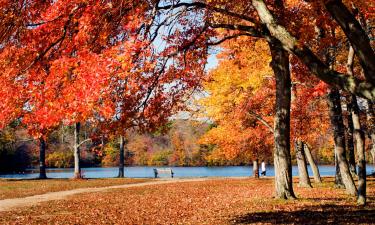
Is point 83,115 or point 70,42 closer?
point 83,115

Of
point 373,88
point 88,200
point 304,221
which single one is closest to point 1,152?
point 88,200

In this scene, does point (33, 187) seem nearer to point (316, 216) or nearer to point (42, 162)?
point (42, 162)

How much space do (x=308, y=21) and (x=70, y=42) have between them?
11209 millimetres

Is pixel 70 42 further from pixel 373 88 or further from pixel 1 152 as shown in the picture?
pixel 1 152

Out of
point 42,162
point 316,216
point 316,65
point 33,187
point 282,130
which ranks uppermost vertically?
point 316,65

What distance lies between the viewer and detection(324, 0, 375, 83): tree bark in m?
7.22

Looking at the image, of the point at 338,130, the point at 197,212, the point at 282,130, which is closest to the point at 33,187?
the point at 197,212

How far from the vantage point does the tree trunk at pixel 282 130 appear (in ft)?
55.4

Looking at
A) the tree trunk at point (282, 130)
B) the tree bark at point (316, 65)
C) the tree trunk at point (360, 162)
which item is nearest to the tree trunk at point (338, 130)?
the tree trunk at point (282, 130)

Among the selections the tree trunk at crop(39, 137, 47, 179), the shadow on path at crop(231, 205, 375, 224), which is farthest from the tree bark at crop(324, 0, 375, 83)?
the tree trunk at crop(39, 137, 47, 179)

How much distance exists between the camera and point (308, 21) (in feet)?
60.3

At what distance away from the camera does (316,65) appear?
26.3 feet

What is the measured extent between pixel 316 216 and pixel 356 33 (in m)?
7.19

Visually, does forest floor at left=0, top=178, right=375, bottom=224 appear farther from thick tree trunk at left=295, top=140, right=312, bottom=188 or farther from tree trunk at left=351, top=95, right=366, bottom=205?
thick tree trunk at left=295, top=140, right=312, bottom=188
